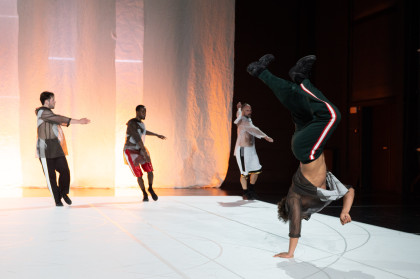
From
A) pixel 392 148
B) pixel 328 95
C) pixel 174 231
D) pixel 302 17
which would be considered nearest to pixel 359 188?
pixel 392 148

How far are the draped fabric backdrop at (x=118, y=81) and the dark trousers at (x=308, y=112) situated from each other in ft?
22.4

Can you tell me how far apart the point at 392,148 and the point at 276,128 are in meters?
2.73

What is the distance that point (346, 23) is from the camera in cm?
1100

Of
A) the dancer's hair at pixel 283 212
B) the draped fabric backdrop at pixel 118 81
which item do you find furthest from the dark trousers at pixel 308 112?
the draped fabric backdrop at pixel 118 81

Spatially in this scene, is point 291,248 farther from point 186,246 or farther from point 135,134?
point 135,134

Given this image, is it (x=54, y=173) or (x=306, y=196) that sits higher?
(x=306, y=196)

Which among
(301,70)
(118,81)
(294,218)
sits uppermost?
(118,81)

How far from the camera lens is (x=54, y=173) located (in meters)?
6.50

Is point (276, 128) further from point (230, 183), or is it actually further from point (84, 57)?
point (84, 57)

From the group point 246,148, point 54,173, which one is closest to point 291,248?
point 54,173

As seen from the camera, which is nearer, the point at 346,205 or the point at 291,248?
the point at 346,205

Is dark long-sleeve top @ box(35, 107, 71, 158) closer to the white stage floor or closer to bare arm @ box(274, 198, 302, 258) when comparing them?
the white stage floor

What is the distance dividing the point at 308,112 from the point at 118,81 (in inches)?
276

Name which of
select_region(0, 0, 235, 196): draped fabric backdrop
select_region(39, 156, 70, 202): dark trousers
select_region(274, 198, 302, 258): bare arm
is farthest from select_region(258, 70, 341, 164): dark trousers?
select_region(0, 0, 235, 196): draped fabric backdrop
